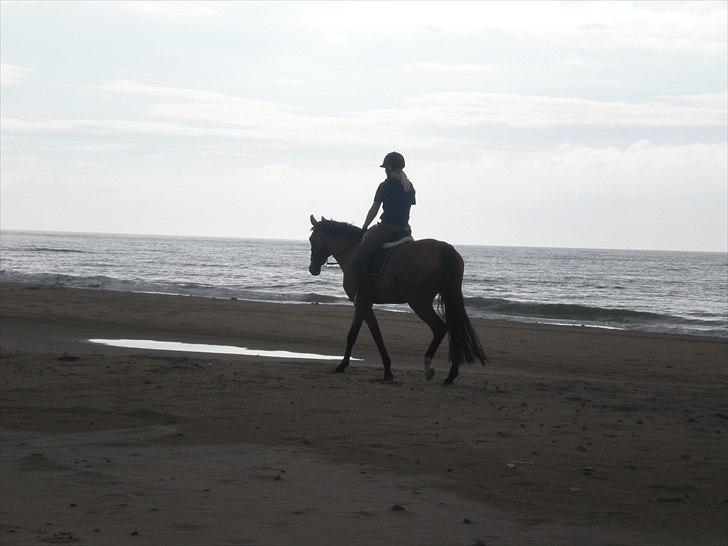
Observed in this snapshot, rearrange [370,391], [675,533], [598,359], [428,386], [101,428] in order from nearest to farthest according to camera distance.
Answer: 1. [675,533]
2. [101,428]
3. [370,391]
4. [428,386]
5. [598,359]

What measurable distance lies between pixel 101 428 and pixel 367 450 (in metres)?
2.36

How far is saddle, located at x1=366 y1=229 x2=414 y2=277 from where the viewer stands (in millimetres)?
11031

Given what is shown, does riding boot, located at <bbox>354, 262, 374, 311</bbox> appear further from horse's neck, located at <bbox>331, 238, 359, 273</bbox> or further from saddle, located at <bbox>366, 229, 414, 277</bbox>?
horse's neck, located at <bbox>331, 238, 359, 273</bbox>

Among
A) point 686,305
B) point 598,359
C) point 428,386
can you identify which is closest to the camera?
point 428,386

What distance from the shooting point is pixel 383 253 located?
36.4ft

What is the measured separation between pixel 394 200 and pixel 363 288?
3.90 feet

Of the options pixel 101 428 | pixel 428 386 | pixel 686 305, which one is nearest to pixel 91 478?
pixel 101 428

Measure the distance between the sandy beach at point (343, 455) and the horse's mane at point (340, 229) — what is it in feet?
6.04

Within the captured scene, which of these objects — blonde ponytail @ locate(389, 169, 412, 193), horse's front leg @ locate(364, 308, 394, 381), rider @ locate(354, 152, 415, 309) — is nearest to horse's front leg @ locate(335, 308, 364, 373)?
horse's front leg @ locate(364, 308, 394, 381)

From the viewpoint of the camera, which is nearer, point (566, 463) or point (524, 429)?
point (566, 463)

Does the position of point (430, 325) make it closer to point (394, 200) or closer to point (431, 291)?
point (431, 291)

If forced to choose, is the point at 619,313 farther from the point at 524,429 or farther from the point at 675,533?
the point at 675,533

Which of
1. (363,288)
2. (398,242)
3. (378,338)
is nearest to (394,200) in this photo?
(398,242)

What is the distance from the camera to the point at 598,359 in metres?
16.1
